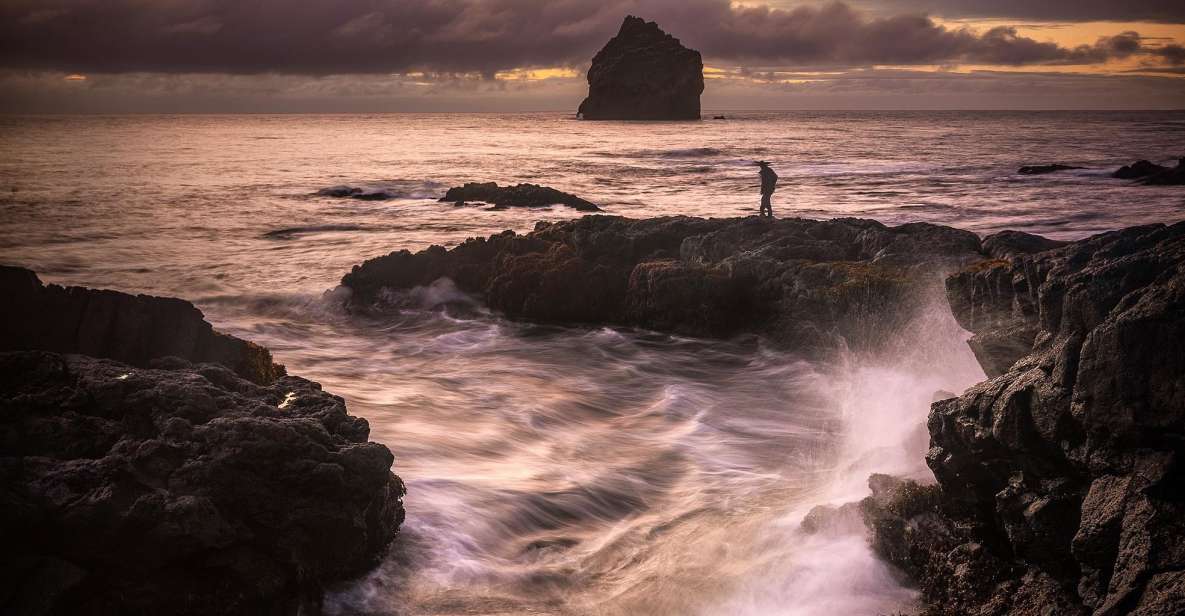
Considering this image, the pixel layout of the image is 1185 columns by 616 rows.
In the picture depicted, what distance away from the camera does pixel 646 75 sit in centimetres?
13338

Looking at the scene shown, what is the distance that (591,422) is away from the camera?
9531mm

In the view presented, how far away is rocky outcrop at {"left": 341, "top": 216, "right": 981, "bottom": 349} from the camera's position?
1090 centimetres

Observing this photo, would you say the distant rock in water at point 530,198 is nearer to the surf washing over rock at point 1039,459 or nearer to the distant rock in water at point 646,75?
the surf washing over rock at point 1039,459

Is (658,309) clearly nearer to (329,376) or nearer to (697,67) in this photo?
(329,376)

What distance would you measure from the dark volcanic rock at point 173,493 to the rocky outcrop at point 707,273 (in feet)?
22.2

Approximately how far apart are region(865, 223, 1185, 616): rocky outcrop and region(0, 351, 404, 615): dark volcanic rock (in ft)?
11.4

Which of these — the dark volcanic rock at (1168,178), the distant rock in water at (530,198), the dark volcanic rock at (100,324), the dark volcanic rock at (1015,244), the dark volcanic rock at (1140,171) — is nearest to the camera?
the dark volcanic rock at (100,324)

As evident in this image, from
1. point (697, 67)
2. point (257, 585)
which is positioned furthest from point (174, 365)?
point (697, 67)

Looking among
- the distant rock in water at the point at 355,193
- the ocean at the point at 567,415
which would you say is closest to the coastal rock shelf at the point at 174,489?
the ocean at the point at 567,415

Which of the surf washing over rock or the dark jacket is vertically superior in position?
the dark jacket

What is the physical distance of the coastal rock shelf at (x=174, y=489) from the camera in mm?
4355

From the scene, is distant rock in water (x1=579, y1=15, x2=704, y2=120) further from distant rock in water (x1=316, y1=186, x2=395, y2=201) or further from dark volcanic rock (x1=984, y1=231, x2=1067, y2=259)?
dark volcanic rock (x1=984, y1=231, x2=1067, y2=259)

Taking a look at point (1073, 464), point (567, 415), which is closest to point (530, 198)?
point (567, 415)

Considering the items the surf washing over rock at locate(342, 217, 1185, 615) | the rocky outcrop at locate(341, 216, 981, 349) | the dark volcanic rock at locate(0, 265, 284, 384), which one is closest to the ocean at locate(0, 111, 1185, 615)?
the surf washing over rock at locate(342, 217, 1185, 615)
